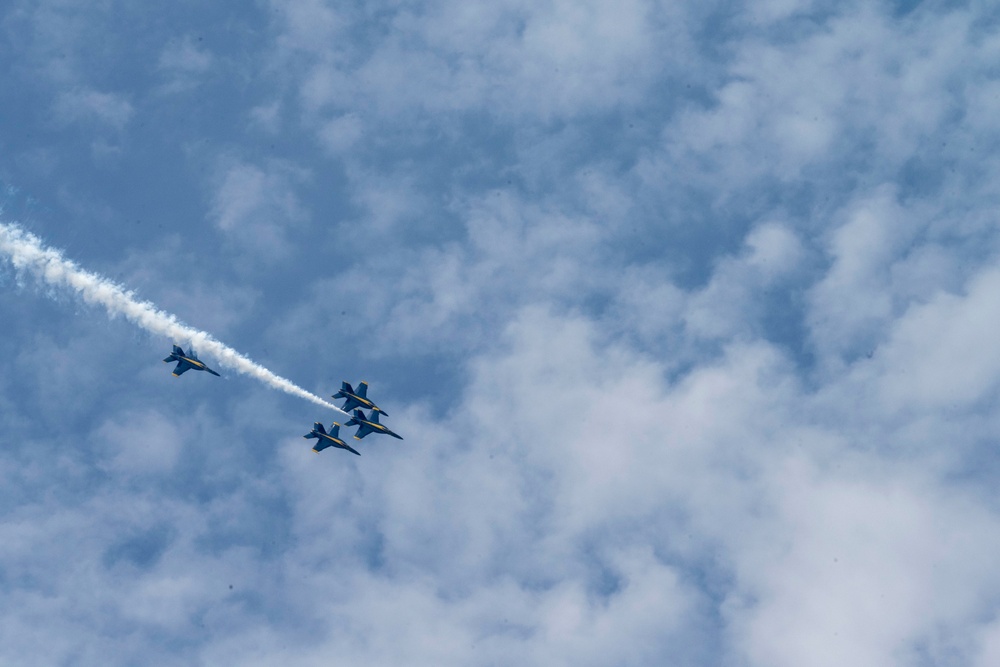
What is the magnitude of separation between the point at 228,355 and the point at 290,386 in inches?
477

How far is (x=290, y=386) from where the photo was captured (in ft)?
655

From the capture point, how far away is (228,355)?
199625 mm
